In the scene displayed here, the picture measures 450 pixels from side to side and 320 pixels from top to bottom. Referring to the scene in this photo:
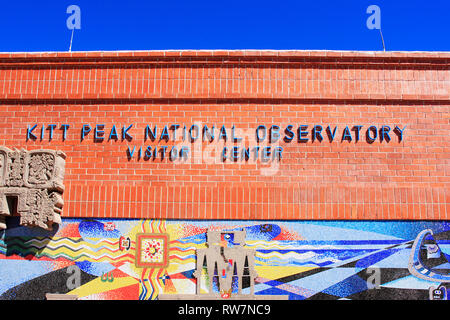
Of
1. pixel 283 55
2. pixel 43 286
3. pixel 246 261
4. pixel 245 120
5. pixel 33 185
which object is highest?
pixel 283 55

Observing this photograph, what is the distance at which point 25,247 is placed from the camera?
22.6ft

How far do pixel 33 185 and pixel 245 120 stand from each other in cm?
351

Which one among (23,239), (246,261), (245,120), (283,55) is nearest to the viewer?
(246,261)

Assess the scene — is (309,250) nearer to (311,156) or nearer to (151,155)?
(311,156)

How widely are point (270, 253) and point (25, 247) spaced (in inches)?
153

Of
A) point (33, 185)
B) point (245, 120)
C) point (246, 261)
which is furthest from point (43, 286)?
point (245, 120)

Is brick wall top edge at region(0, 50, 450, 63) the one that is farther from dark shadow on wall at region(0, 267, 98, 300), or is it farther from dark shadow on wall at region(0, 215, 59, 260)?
dark shadow on wall at region(0, 267, 98, 300)

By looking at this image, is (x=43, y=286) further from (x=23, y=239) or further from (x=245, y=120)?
(x=245, y=120)

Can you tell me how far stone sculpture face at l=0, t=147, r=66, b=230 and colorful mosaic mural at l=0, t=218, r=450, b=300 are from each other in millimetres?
414

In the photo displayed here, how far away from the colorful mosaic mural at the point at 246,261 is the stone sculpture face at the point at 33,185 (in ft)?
1.36

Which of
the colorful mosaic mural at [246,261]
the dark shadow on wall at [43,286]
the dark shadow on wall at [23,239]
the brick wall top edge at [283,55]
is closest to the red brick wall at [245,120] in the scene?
the brick wall top edge at [283,55]

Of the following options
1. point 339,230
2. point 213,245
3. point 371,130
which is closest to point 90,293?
point 213,245

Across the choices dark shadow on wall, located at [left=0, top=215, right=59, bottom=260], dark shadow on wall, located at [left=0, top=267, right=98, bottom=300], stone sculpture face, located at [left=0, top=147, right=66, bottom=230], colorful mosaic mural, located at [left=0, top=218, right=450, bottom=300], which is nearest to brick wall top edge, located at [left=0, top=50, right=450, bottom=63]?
stone sculpture face, located at [left=0, top=147, right=66, bottom=230]

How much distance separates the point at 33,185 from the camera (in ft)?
22.2
